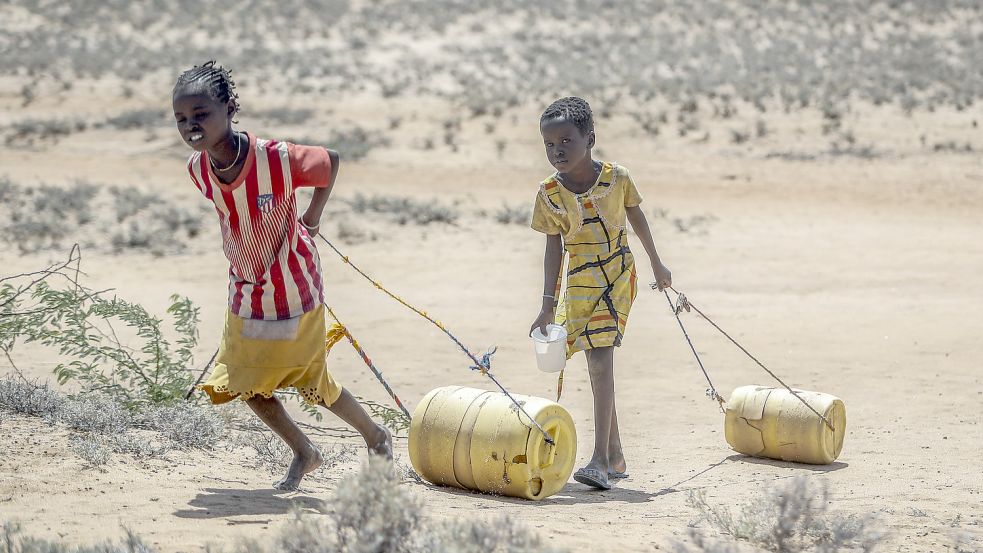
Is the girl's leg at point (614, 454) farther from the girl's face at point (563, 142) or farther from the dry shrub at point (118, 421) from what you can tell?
the dry shrub at point (118, 421)

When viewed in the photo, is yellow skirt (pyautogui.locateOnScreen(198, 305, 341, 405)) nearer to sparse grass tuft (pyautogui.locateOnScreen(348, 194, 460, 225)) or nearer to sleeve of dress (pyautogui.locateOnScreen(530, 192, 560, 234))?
sleeve of dress (pyautogui.locateOnScreen(530, 192, 560, 234))

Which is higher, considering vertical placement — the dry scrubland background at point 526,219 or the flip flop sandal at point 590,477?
the dry scrubland background at point 526,219

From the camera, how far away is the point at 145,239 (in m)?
13.6

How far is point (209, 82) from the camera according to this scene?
14.1 feet

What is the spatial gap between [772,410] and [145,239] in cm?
954

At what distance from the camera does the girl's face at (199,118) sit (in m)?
4.25

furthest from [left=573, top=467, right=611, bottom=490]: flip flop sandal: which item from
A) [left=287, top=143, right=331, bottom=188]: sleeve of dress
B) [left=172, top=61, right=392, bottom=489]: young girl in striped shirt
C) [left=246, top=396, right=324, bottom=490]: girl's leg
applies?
[left=287, top=143, right=331, bottom=188]: sleeve of dress

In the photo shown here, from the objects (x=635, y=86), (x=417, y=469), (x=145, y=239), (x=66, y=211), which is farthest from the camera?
(x=635, y=86)

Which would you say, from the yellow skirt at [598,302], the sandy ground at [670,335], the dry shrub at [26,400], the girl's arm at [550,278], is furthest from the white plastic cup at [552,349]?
the dry shrub at [26,400]

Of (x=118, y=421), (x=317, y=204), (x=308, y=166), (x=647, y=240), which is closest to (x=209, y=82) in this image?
(x=308, y=166)

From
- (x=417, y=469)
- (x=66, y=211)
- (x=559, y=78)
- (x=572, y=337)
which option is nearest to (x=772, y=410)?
(x=572, y=337)

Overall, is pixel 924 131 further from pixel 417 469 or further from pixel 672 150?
pixel 417 469

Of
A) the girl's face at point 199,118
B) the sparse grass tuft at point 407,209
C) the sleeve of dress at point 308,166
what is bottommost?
A: the sleeve of dress at point 308,166

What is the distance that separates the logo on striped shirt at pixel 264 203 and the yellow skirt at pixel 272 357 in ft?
1.42
